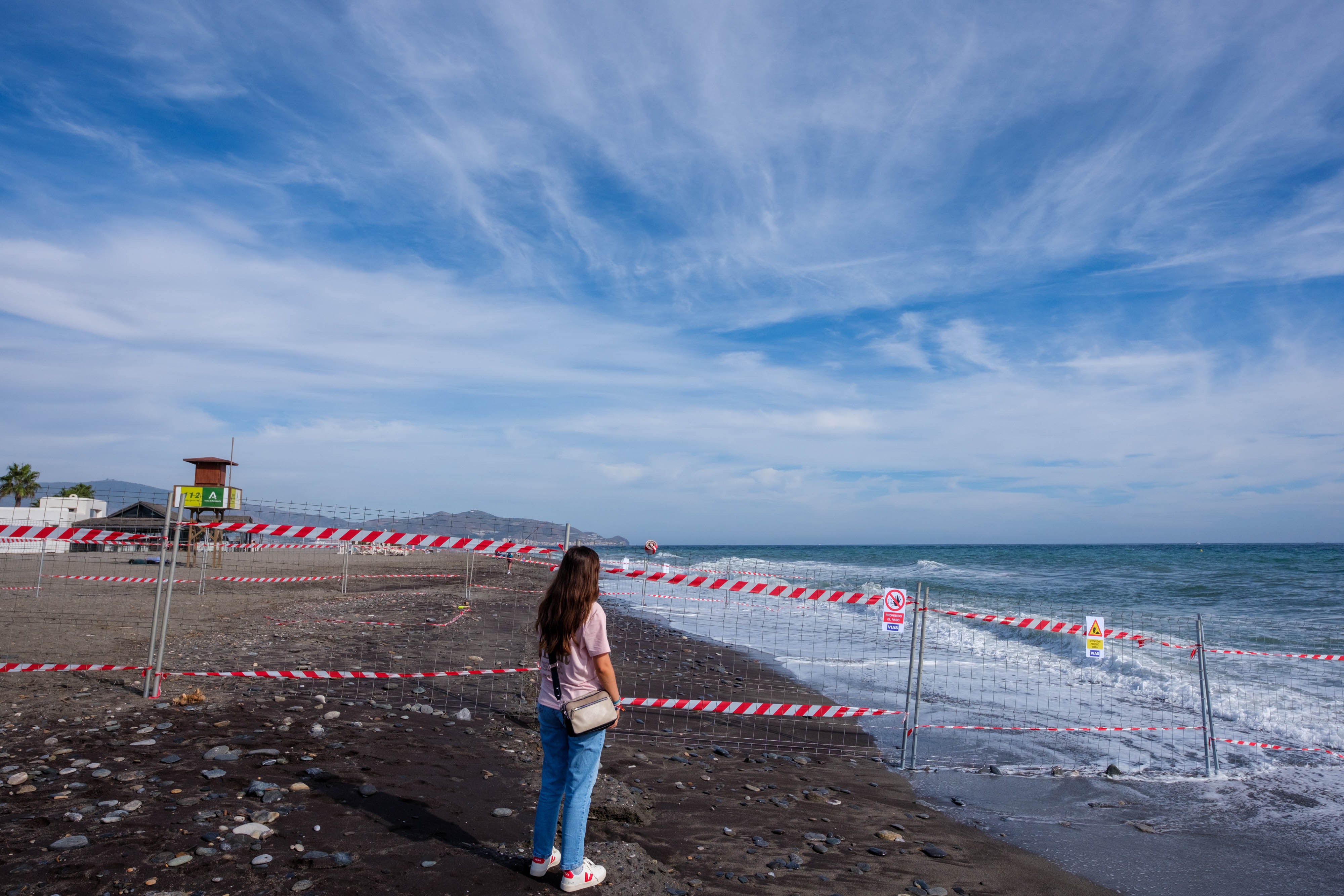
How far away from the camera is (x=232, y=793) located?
497 cm

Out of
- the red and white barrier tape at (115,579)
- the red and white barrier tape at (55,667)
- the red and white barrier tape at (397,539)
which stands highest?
the red and white barrier tape at (397,539)

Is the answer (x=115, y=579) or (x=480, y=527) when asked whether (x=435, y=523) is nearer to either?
(x=480, y=527)

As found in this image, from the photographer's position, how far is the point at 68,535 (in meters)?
9.55

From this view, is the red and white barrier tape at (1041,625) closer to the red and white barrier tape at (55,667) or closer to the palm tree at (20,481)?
the red and white barrier tape at (55,667)

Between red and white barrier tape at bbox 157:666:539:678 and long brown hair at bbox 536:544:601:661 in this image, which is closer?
long brown hair at bbox 536:544:601:661

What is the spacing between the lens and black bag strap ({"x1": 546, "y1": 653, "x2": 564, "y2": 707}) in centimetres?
410

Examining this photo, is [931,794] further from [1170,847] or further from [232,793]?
[232,793]

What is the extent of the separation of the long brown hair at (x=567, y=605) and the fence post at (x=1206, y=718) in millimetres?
6885

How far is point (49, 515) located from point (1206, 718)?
185 feet

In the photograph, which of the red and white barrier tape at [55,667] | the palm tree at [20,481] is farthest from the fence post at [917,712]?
the palm tree at [20,481]

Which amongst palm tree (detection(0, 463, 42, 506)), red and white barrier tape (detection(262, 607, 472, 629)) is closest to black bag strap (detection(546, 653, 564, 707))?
red and white barrier tape (detection(262, 607, 472, 629))

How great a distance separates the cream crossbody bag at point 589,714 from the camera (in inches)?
155

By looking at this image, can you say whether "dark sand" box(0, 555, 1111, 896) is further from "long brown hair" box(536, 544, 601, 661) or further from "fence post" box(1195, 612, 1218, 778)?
"fence post" box(1195, 612, 1218, 778)

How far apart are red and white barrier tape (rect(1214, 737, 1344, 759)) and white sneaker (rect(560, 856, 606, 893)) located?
7992 millimetres
